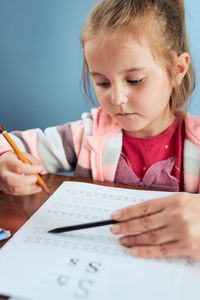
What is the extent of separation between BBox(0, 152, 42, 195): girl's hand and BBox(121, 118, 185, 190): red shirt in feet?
0.86

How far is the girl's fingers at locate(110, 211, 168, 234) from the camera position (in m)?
0.38

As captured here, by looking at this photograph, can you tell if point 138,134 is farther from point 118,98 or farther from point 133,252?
point 133,252

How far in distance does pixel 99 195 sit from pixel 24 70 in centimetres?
87

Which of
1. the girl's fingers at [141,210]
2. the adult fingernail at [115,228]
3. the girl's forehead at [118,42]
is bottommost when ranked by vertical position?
the adult fingernail at [115,228]

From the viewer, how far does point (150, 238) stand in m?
0.38

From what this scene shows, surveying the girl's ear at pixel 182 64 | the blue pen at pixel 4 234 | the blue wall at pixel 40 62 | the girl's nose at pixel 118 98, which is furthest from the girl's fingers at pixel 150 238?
the blue wall at pixel 40 62

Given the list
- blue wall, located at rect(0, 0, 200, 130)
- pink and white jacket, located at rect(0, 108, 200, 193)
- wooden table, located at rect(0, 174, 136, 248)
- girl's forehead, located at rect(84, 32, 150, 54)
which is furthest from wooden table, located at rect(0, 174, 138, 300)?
blue wall, located at rect(0, 0, 200, 130)

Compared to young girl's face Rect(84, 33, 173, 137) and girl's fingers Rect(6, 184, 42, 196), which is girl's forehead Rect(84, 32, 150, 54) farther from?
girl's fingers Rect(6, 184, 42, 196)

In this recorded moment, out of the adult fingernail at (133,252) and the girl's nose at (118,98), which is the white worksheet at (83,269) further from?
the girl's nose at (118,98)

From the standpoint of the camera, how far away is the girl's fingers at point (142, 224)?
1.26 ft

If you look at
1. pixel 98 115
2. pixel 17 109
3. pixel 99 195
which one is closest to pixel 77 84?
pixel 17 109

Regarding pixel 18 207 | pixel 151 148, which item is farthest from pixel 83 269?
pixel 151 148

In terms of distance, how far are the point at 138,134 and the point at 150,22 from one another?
280mm

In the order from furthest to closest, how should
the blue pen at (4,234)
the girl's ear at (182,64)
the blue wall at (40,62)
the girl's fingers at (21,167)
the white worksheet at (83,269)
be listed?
the blue wall at (40,62), the girl's ear at (182,64), the girl's fingers at (21,167), the blue pen at (4,234), the white worksheet at (83,269)
